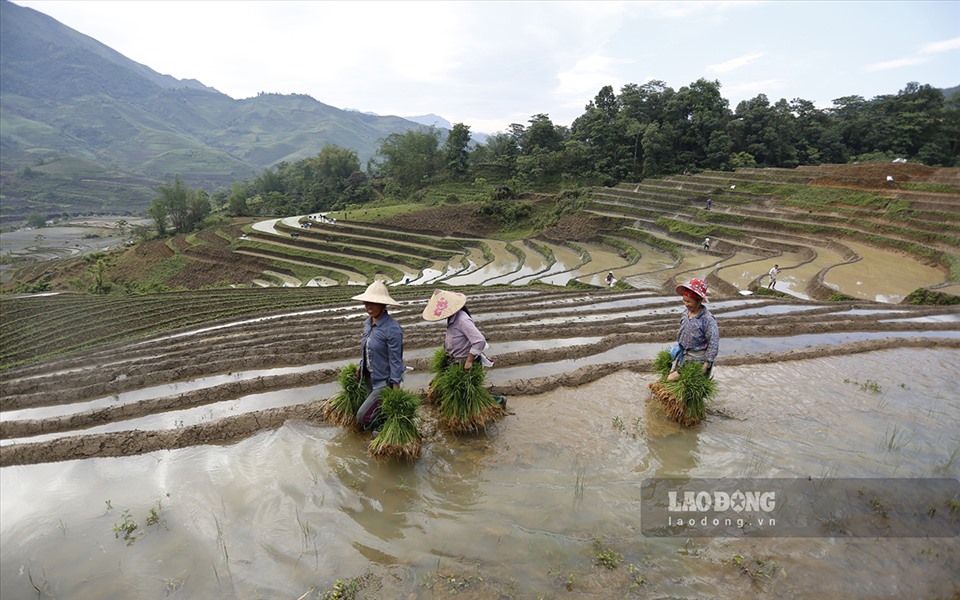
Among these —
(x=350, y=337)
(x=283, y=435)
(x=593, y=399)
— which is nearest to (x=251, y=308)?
(x=350, y=337)

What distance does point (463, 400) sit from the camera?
211 inches

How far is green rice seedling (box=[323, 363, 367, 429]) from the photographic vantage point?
5477 mm

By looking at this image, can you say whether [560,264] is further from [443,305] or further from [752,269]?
[443,305]

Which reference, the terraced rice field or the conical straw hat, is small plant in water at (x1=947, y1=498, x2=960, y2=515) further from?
the conical straw hat

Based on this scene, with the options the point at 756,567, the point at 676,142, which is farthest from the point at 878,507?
the point at 676,142

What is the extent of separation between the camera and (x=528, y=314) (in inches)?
531

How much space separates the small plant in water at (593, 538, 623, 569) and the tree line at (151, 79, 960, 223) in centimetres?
5385

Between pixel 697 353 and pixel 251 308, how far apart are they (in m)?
18.5

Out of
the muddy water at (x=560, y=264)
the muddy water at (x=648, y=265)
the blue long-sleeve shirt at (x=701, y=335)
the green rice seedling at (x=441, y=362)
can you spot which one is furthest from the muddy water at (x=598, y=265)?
the green rice seedling at (x=441, y=362)

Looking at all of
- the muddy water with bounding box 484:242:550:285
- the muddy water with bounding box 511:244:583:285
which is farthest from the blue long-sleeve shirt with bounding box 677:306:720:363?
the muddy water with bounding box 484:242:550:285

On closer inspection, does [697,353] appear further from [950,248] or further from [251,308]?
[950,248]

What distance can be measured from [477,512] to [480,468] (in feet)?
2.40

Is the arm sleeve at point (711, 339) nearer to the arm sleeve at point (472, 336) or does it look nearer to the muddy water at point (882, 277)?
the arm sleeve at point (472, 336)

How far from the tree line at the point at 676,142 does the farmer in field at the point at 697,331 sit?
5083cm
